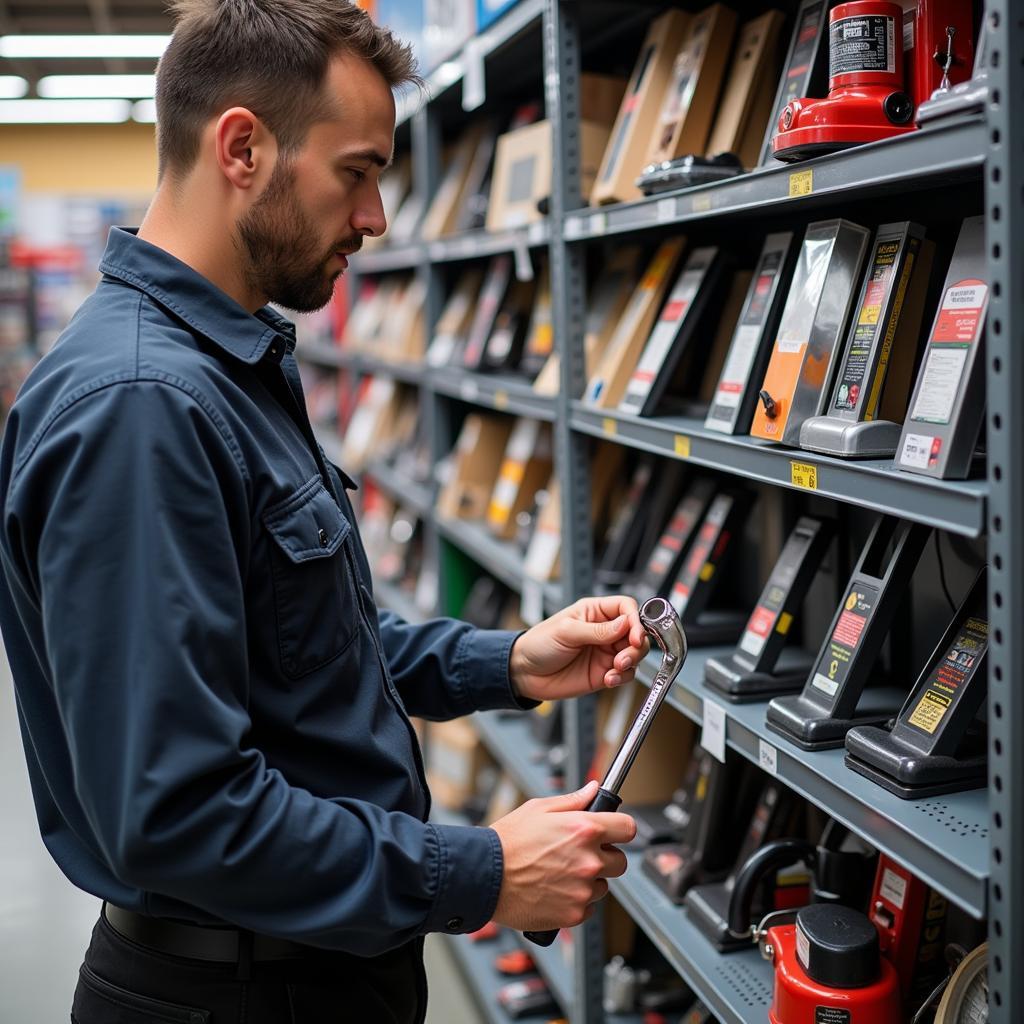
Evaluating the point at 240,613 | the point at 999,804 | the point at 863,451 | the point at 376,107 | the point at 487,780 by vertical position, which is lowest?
the point at 487,780

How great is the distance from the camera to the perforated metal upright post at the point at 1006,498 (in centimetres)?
105

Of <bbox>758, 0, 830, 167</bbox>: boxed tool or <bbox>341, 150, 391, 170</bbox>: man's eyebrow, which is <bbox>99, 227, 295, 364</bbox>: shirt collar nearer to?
<bbox>341, 150, 391, 170</bbox>: man's eyebrow

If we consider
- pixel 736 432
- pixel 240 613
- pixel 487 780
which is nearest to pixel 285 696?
pixel 240 613

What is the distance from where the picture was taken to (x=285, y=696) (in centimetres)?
127

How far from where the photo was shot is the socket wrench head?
1520mm

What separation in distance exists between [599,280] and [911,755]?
155cm

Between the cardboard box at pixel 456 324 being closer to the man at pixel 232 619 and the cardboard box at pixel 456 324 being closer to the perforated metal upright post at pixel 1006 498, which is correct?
the man at pixel 232 619

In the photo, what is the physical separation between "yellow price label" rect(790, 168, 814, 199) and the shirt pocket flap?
0.73 m

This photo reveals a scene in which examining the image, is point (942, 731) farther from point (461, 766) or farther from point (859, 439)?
point (461, 766)

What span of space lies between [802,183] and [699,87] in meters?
0.73

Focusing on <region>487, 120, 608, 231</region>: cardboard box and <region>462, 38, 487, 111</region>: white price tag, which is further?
<region>462, 38, 487, 111</region>: white price tag

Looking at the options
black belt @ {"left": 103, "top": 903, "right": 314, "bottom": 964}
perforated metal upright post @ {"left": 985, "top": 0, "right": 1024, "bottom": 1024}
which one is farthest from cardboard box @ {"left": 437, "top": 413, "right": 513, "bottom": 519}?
perforated metal upright post @ {"left": 985, "top": 0, "right": 1024, "bottom": 1024}

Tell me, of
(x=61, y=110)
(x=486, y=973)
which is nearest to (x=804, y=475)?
(x=486, y=973)

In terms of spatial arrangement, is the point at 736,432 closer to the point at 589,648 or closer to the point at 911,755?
the point at 589,648
